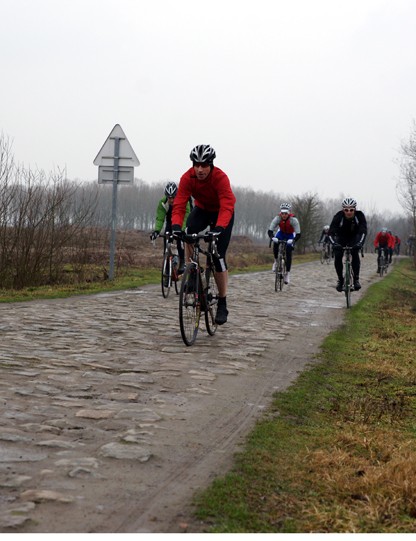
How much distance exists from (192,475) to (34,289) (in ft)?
43.0

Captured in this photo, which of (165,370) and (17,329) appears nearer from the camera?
(165,370)

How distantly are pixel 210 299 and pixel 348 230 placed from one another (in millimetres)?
5872

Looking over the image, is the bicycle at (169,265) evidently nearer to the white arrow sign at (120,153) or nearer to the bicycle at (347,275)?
the bicycle at (347,275)

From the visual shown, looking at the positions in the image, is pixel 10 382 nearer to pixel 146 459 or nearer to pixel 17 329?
pixel 146 459

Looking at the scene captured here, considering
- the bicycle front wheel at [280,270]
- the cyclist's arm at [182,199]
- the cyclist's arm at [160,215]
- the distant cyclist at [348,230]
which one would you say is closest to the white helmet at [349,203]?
the distant cyclist at [348,230]

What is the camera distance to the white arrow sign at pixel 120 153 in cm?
1758

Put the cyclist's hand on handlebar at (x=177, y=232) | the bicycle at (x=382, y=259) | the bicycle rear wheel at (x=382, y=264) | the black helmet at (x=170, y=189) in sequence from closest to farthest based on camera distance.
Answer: the cyclist's hand on handlebar at (x=177, y=232)
the black helmet at (x=170, y=189)
the bicycle at (x=382, y=259)
the bicycle rear wheel at (x=382, y=264)

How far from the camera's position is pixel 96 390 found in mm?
5828

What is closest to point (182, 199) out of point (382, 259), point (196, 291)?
point (196, 291)

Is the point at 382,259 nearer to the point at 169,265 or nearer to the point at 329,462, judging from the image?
the point at 169,265

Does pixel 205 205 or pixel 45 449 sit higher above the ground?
pixel 205 205

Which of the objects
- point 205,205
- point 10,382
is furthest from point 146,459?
point 205,205

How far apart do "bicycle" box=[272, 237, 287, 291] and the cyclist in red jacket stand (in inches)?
317

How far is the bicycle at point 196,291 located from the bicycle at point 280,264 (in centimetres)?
823
